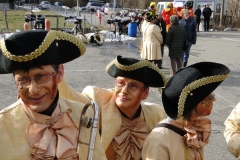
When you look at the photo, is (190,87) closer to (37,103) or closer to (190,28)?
(37,103)

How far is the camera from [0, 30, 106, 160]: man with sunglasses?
6.13 ft

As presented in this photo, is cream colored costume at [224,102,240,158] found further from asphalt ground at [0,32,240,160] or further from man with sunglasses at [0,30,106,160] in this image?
asphalt ground at [0,32,240,160]

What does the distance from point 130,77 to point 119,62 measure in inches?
6.3

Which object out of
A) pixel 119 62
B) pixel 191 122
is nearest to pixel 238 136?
pixel 191 122

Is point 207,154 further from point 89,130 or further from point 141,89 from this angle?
point 89,130

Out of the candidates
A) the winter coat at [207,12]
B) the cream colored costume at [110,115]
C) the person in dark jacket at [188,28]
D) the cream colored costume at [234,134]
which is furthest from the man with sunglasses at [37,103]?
the winter coat at [207,12]

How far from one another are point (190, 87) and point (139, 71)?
1.73 feet

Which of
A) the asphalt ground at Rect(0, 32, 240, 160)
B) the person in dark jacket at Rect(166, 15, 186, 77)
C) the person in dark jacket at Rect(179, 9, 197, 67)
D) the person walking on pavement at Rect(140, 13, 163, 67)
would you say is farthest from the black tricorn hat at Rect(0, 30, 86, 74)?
the person in dark jacket at Rect(179, 9, 197, 67)

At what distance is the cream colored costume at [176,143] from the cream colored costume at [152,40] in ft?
21.0

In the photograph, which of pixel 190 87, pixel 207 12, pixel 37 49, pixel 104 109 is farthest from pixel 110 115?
pixel 207 12

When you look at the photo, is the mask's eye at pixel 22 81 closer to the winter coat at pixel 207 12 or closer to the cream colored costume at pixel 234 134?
the cream colored costume at pixel 234 134

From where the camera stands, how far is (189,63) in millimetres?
10875

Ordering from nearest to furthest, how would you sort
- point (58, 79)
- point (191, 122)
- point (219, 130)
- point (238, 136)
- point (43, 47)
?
point (43, 47), point (58, 79), point (191, 122), point (238, 136), point (219, 130)

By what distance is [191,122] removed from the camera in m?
2.36
